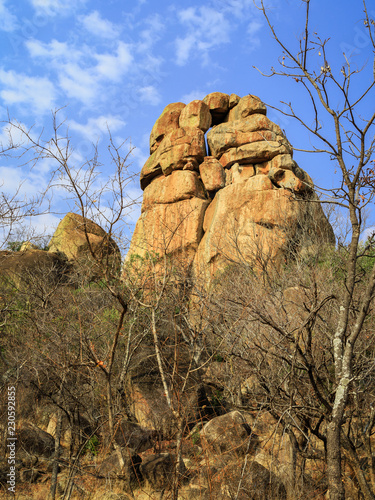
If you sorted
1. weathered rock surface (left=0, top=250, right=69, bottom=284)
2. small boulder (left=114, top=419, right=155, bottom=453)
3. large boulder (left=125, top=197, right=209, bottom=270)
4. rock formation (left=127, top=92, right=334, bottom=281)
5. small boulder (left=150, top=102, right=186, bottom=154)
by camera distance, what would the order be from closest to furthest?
small boulder (left=114, top=419, right=155, bottom=453) → rock formation (left=127, top=92, right=334, bottom=281) → weathered rock surface (left=0, top=250, right=69, bottom=284) → large boulder (left=125, top=197, right=209, bottom=270) → small boulder (left=150, top=102, right=186, bottom=154)

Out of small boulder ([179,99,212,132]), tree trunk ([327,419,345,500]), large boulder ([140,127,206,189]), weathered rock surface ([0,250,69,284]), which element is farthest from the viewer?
small boulder ([179,99,212,132])

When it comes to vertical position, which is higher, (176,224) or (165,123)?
(165,123)

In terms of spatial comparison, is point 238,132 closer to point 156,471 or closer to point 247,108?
point 247,108

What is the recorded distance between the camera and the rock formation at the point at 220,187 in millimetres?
17703

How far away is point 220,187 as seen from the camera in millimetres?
21328

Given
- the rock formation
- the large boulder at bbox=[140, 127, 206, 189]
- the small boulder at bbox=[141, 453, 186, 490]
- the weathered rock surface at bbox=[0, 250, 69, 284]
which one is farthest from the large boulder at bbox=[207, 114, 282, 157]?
the small boulder at bbox=[141, 453, 186, 490]

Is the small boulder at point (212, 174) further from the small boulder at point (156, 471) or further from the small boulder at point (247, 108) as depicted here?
the small boulder at point (156, 471)

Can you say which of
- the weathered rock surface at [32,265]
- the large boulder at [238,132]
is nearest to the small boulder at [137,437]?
the weathered rock surface at [32,265]

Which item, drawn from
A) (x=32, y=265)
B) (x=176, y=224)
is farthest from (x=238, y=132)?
(x=32, y=265)

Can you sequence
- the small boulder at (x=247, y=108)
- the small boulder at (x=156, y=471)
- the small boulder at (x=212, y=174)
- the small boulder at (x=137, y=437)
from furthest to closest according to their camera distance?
the small boulder at (x=247, y=108)
the small boulder at (x=212, y=174)
the small boulder at (x=137, y=437)
the small boulder at (x=156, y=471)

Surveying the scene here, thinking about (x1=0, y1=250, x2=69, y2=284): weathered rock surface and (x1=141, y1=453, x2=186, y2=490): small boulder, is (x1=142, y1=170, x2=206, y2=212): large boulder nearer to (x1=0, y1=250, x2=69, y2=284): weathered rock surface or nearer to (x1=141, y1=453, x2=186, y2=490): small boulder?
(x1=0, y1=250, x2=69, y2=284): weathered rock surface

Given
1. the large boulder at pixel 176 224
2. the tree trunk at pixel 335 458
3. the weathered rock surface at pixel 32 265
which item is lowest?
the tree trunk at pixel 335 458

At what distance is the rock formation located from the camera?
1770 centimetres

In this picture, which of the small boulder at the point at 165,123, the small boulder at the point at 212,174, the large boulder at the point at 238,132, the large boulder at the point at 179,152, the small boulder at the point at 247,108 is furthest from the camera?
the small boulder at the point at 165,123
